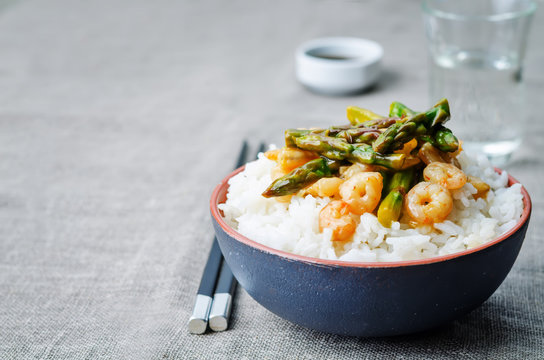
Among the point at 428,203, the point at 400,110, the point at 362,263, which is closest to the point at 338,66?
the point at 400,110

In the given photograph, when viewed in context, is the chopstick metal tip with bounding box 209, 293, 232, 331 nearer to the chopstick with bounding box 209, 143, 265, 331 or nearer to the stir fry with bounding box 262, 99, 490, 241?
the chopstick with bounding box 209, 143, 265, 331

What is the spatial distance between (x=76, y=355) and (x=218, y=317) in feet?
1.00

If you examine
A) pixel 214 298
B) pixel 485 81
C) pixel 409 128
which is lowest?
pixel 214 298

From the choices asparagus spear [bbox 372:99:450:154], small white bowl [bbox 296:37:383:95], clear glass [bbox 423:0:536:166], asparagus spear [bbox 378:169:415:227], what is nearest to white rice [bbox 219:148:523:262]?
asparagus spear [bbox 378:169:415:227]

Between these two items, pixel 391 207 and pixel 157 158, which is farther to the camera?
pixel 157 158

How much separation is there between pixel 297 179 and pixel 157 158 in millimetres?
1194

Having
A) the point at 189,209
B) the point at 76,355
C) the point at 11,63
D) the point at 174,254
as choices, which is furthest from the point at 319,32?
the point at 76,355

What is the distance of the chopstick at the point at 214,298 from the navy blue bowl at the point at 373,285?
0.53 ft

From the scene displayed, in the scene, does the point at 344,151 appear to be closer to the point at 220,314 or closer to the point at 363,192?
the point at 363,192

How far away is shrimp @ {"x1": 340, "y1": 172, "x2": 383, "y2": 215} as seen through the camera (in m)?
1.20

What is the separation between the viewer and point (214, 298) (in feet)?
4.78

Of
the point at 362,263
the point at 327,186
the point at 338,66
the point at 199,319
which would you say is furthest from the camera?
the point at 338,66

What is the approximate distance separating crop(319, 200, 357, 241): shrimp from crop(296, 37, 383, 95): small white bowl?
5.46 ft

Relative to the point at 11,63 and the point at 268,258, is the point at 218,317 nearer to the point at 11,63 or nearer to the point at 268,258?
the point at 268,258
